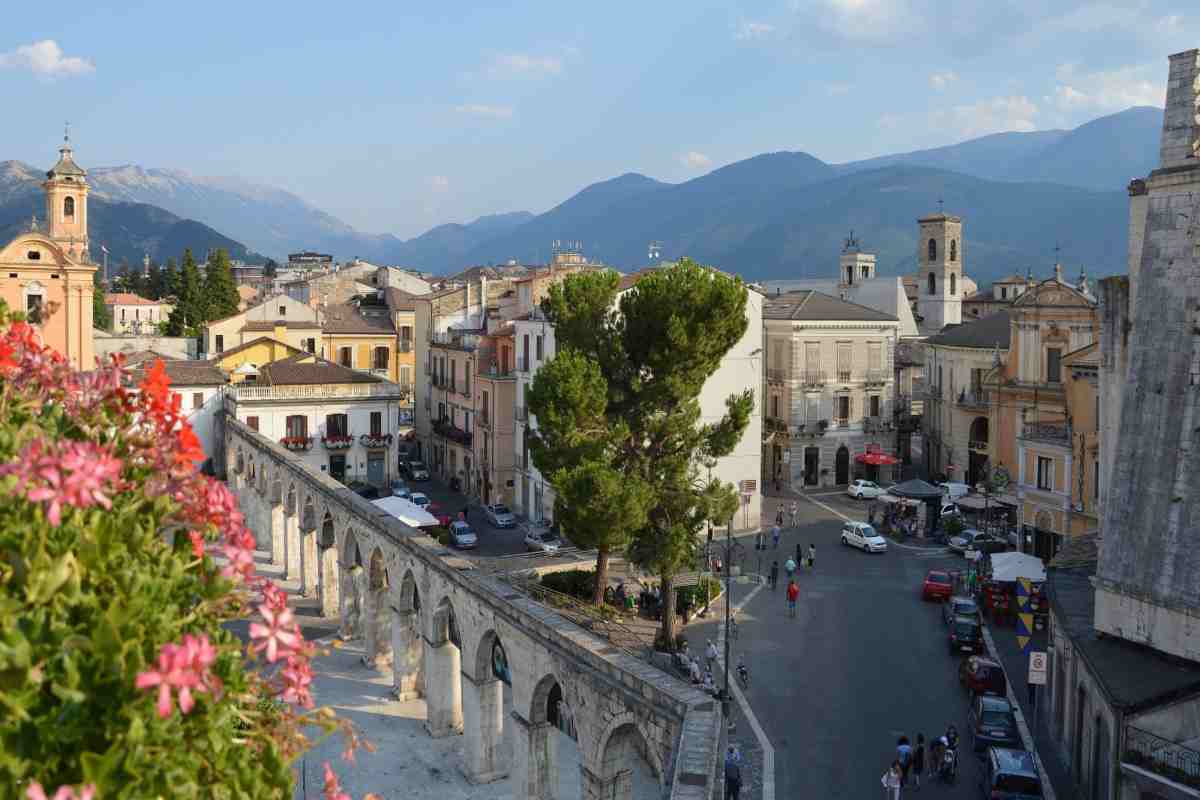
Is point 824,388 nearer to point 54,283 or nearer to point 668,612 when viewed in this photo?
point 668,612

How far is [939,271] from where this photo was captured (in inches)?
3888

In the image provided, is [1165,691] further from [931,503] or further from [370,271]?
[370,271]

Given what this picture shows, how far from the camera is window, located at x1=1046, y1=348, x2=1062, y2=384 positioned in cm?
4975

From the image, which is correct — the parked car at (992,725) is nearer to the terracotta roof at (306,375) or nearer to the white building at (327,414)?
the white building at (327,414)

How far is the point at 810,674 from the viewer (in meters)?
30.4

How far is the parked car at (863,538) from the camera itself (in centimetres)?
4631

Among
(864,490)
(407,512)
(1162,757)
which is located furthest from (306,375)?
(1162,757)

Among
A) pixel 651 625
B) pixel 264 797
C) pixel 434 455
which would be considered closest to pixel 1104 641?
pixel 651 625

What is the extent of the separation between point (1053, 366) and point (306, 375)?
3980cm

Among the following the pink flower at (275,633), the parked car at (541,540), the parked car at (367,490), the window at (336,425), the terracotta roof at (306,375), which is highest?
the terracotta roof at (306,375)

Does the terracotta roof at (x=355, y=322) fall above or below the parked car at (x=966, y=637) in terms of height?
above

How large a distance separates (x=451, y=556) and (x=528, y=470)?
80.6ft

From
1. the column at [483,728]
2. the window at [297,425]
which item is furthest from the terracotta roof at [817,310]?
the column at [483,728]

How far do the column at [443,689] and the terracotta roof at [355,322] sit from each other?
5439 cm
